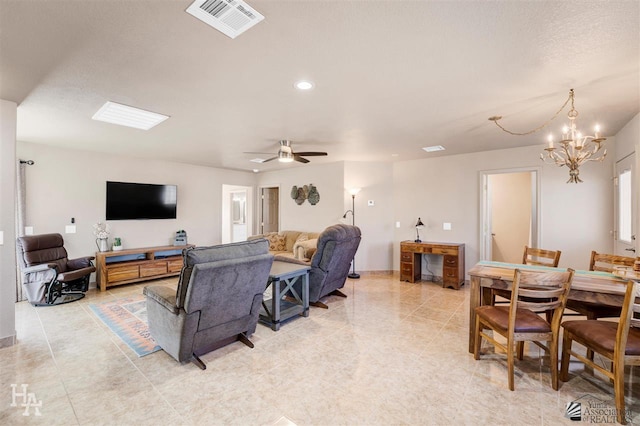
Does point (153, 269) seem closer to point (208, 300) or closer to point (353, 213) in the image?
point (208, 300)

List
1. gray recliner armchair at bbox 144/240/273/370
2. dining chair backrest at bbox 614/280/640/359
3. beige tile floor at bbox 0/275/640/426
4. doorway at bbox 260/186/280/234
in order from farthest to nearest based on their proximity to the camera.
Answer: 1. doorway at bbox 260/186/280/234
2. gray recliner armchair at bbox 144/240/273/370
3. beige tile floor at bbox 0/275/640/426
4. dining chair backrest at bbox 614/280/640/359

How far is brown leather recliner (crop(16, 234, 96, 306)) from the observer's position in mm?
4090

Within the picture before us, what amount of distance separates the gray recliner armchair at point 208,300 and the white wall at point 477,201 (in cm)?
420

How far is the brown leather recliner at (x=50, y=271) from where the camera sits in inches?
161

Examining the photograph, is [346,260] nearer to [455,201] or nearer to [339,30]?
[455,201]

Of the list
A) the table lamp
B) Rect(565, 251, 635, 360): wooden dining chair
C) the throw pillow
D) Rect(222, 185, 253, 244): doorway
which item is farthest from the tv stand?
Rect(565, 251, 635, 360): wooden dining chair

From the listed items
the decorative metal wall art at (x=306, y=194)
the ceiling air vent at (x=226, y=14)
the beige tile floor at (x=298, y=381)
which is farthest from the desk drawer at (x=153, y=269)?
the ceiling air vent at (x=226, y=14)

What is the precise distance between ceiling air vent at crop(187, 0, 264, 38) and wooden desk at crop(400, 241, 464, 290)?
481cm

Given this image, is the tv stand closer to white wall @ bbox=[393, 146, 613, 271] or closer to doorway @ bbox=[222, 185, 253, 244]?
doorway @ bbox=[222, 185, 253, 244]

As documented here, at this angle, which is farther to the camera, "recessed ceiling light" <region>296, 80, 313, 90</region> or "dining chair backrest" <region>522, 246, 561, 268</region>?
"dining chair backrest" <region>522, 246, 561, 268</region>

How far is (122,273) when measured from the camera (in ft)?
16.7

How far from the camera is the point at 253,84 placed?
8.19 ft

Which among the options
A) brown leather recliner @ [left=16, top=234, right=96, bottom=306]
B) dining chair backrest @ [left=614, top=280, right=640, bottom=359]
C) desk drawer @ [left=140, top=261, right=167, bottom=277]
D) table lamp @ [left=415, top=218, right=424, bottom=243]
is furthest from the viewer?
table lamp @ [left=415, top=218, right=424, bottom=243]

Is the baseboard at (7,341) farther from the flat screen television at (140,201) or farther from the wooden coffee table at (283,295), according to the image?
the flat screen television at (140,201)
